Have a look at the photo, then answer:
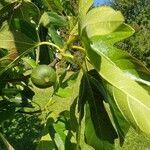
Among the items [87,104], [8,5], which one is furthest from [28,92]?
[87,104]

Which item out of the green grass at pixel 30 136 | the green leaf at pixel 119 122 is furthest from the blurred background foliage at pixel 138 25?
the green leaf at pixel 119 122

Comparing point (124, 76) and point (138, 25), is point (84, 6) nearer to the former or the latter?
point (124, 76)

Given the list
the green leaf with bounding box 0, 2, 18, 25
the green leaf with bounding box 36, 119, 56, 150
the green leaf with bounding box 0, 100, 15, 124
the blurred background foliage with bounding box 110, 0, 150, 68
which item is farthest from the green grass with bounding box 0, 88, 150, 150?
the blurred background foliage with bounding box 110, 0, 150, 68

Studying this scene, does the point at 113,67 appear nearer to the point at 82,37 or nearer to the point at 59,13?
the point at 82,37

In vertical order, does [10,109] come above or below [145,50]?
above

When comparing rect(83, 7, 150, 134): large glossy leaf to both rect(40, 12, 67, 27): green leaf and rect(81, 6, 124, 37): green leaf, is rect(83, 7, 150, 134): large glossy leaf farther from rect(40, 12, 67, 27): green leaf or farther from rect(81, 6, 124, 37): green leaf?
rect(40, 12, 67, 27): green leaf

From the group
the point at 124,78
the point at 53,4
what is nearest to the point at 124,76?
the point at 124,78
